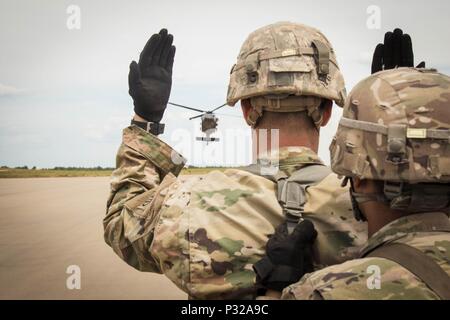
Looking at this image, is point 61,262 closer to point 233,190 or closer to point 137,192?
point 137,192

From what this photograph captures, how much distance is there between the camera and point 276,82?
2.87m

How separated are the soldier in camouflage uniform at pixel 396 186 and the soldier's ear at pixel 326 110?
1.79 feet

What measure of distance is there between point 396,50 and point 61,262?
8475 mm

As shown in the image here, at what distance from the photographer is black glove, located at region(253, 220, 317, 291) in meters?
2.24

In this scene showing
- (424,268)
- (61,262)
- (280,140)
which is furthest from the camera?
(61,262)

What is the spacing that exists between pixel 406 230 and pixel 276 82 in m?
1.17

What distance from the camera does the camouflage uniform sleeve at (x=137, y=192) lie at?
9.33 ft

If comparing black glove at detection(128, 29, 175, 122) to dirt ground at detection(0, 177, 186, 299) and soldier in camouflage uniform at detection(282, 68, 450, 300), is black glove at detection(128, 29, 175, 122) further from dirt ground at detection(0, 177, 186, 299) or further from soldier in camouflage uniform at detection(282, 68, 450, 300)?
dirt ground at detection(0, 177, 186, 299)

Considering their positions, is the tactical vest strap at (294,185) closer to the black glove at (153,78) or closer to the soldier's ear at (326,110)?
the soldier's ear at (326,110)

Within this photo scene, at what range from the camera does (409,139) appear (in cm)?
219

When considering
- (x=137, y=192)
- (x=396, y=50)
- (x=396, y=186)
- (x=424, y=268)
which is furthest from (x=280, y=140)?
(x=396, y=50)

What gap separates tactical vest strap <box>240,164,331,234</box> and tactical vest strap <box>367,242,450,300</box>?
58 cm

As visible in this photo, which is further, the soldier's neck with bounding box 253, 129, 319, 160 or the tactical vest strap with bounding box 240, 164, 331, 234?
the soldier's neck with bounding box 253, 129, 319, 160

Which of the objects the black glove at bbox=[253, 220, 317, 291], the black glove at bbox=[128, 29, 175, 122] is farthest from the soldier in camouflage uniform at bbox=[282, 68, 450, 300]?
the black glove at bbox=[128, 29, 175, 122]
